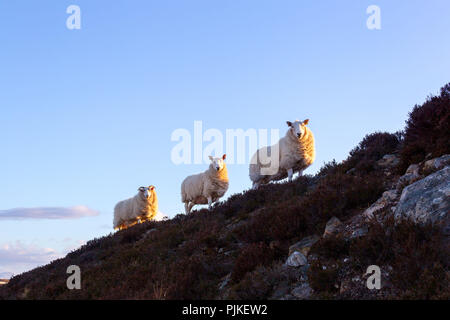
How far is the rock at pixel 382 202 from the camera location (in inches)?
271

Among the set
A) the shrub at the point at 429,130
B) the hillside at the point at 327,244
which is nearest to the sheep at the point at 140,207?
the hillside at the point at 327,244

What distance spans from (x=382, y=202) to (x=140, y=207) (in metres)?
15.9

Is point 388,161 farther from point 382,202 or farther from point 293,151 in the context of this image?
point 293,151

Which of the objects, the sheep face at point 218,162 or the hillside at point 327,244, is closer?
the hillside at point 327,244

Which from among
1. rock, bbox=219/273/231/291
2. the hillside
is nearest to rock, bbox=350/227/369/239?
the hillside

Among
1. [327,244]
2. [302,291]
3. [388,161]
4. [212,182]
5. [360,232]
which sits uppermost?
[212,182]

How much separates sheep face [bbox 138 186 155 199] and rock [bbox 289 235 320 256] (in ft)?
47.7

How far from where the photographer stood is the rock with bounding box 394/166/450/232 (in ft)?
18.7

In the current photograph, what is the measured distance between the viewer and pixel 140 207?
21094mm

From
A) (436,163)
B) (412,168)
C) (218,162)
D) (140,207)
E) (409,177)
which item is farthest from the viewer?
(140,207)

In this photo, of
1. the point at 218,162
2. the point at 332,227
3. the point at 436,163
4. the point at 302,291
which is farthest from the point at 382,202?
the point at 218,162

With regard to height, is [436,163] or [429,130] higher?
[429,130]

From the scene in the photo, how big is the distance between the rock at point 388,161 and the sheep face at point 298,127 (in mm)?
4539

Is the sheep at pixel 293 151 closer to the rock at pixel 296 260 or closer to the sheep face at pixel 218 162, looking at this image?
the sheep face at pixel 218 162
